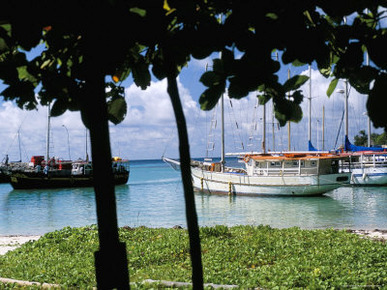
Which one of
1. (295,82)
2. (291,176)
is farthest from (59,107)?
(291,176)

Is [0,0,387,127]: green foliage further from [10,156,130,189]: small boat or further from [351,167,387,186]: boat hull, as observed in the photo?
[10,156,130,189]: small boat

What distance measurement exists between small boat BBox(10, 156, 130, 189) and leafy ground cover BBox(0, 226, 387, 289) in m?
36.3

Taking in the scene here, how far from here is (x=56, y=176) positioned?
50.0 m

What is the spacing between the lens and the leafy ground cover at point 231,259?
20.8 ft

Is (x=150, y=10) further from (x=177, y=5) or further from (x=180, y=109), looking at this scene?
(x=180, y=109)

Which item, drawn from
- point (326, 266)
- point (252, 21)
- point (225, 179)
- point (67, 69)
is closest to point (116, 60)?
point (252, 21)

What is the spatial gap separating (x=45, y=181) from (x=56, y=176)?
1.45m

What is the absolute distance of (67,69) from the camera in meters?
2.51

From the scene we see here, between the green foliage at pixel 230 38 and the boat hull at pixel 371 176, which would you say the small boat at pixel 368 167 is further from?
the green foliage at pixel 230 38

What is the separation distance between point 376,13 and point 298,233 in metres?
9.99

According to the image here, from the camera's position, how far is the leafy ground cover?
6327 mm

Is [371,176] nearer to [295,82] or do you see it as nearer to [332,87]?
[332,87]

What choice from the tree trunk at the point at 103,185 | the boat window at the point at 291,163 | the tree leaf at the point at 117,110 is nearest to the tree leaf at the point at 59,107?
the tree trunk at the point at 103,185

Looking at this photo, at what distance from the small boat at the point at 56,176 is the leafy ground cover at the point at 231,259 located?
3629 centimetres
